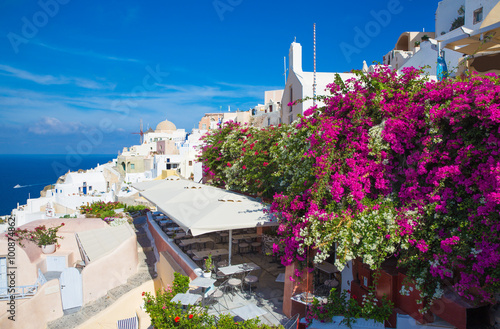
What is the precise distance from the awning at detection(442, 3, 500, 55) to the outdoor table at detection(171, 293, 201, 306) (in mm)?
8379

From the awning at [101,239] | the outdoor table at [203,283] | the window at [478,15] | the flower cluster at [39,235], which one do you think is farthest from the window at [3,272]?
the window at [478,15]

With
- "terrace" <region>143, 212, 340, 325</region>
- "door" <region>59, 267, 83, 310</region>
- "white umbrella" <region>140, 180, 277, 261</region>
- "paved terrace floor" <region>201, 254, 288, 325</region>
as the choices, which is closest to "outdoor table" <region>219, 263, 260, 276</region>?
"terrace" <region>143, 212, 340, 325</region>

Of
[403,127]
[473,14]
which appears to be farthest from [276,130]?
[473,14]

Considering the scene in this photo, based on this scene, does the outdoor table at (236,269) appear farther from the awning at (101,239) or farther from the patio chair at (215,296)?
the awning at (101,239)

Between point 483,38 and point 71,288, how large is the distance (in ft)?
50.9

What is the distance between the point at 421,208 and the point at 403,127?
1524 mm

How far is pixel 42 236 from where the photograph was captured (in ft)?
51.0

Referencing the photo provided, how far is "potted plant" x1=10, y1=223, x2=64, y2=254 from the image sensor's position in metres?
15.1

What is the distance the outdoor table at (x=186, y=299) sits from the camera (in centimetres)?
740

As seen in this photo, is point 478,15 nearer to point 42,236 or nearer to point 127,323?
point 127,323

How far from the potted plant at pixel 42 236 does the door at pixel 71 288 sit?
12.1ft

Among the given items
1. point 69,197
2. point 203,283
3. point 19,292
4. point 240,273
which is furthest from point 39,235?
point 69,197

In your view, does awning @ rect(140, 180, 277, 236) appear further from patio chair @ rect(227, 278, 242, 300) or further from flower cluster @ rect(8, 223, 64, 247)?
flower cluster @ rect(8, 223, 64, 247)

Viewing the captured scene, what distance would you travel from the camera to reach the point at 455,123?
Answer: 217 inches
